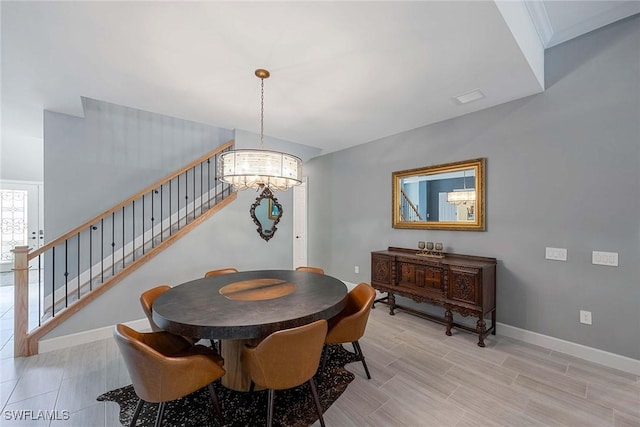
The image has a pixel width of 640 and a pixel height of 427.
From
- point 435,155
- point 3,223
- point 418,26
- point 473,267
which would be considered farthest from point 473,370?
point 3,223

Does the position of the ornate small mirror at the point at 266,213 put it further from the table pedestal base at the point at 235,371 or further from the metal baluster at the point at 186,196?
the table pedestal base at the point at 235,371

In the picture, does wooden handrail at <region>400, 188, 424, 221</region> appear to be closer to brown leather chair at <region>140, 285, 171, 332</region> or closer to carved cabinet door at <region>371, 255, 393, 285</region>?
carved cabinet door at <region>371, 255, 393, 285</region>

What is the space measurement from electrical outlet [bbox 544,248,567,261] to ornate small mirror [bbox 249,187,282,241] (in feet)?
11.7

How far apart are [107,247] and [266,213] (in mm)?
2285

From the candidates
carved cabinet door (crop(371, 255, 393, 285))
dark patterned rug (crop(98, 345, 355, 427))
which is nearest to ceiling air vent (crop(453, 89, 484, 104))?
carved cabinet door (crop(371, 255, 393, 285))

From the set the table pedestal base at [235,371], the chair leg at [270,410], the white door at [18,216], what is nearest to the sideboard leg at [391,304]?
the table pedestal base at [235,371]

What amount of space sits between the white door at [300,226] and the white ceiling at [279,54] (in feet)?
8.81

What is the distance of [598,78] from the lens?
8.22 feet

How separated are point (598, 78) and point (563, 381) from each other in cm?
279

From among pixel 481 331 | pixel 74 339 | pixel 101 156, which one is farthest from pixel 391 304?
pixel 101 156

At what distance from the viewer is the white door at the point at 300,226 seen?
19.9 feet

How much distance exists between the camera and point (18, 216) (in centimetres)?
606

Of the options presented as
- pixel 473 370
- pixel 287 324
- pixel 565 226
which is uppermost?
pixel 565 226

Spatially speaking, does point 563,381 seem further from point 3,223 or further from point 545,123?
point 3,223
